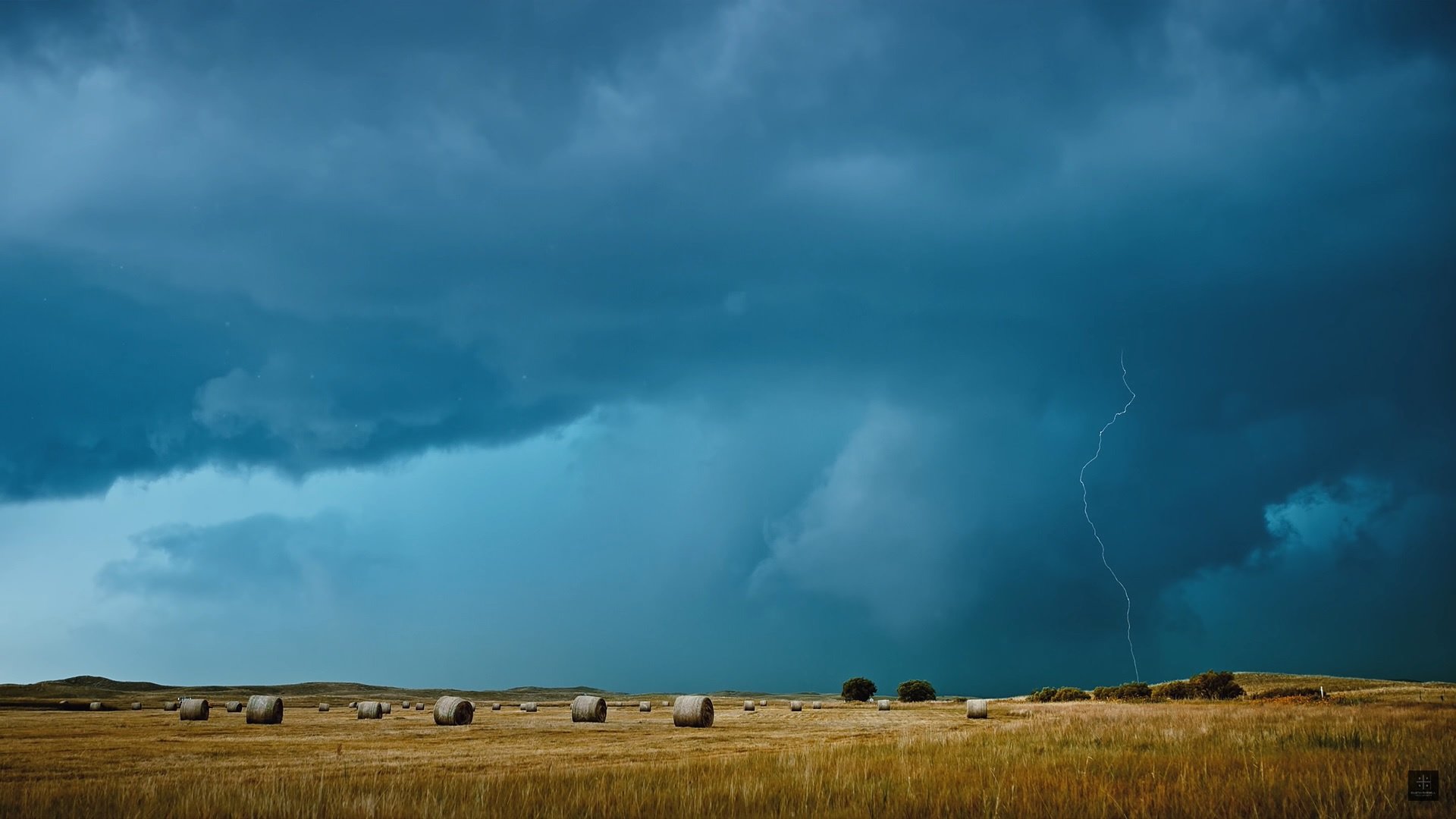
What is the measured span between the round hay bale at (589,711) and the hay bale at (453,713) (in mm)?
5265

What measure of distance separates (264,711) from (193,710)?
18.2 ft

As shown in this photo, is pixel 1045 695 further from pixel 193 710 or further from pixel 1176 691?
pixel 193 710

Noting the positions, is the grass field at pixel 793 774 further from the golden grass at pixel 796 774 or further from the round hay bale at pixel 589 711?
the round hay bale at pixel 589 711

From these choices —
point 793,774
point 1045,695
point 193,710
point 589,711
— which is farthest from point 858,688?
point 793,774

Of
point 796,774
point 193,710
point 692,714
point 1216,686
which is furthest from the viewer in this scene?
point 1216,686

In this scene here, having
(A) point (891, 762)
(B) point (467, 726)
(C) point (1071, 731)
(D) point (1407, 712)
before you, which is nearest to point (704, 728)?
(B) point (467, 726)

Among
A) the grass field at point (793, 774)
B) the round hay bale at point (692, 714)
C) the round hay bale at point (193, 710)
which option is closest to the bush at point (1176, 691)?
the grass field at point (793, 774)

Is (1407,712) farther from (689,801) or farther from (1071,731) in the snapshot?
(689,801)

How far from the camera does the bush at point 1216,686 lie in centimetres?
5309

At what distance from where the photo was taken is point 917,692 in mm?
77938

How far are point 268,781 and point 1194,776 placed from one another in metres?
11.9

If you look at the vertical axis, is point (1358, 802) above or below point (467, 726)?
above

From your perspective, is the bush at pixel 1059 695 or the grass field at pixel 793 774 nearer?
the grass field at pixel 793 774

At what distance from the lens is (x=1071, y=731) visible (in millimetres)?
18766
